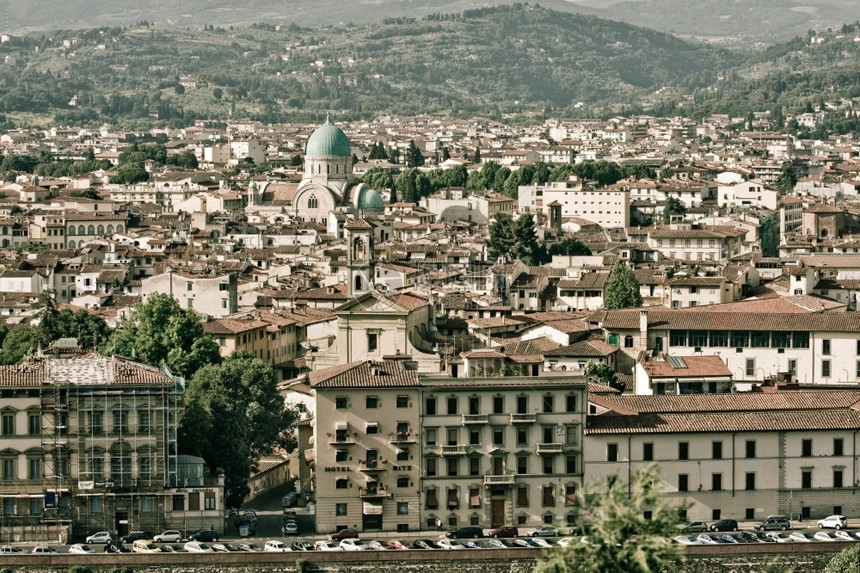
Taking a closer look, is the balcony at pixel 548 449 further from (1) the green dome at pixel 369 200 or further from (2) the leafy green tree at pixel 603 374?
(1) the green dome at pixel 369 200

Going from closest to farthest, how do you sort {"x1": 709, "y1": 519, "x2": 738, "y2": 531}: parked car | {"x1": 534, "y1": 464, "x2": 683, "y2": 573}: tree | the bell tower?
1. {"x1": 534, "y1": 464, "x2": 683, "y2": 573}: tree
2. {"x1": 709, "y1": 519, "x2": 738, "y2": 531}: parked car
3. the bell tower

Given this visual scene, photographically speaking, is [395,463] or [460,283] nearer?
[395,463]

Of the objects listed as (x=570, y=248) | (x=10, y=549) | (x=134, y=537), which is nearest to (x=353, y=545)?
(x=134, y=537)

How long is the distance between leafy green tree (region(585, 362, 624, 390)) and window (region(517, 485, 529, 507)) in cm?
865

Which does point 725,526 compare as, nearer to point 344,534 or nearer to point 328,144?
point 344,534

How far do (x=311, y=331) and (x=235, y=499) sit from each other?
1925cm

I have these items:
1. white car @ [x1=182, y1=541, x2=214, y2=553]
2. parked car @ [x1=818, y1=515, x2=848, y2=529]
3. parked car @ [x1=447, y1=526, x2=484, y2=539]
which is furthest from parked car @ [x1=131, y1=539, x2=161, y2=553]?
parked car @ [x1=818, y1=515, x2=848, y2=529]

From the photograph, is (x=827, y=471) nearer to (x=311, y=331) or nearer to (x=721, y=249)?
(x=311, y=331)

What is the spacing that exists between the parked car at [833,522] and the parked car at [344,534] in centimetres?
965

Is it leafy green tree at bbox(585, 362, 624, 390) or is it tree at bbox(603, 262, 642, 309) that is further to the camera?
tree at bbox(603, 262, 642, 309)

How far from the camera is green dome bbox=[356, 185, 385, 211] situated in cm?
11756

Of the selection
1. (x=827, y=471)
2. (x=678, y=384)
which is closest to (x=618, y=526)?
(x=827, y=471)

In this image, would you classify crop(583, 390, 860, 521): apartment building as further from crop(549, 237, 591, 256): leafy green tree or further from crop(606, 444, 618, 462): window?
crop(549, 237, 591, 256): leafy green tree

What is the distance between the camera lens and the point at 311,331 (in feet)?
212
